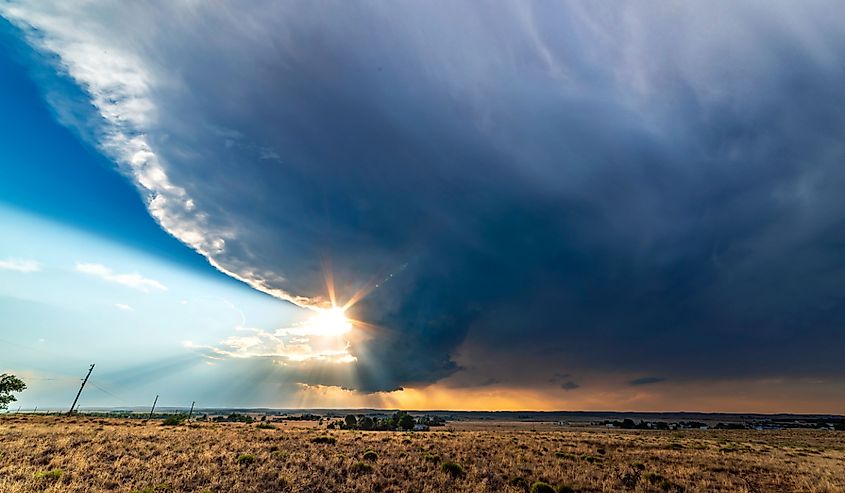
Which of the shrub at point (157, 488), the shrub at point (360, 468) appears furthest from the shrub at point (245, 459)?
the shrub at point (360, 468)

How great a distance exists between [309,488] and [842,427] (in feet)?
509

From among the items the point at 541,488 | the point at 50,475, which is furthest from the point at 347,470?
the point at 50,475

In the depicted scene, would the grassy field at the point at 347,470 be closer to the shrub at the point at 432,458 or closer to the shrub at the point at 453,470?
the shrub at the point at 453,470

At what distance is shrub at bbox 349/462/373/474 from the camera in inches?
898

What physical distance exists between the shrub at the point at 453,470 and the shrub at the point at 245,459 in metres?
12.4

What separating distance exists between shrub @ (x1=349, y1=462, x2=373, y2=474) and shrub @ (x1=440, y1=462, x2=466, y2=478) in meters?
4.67

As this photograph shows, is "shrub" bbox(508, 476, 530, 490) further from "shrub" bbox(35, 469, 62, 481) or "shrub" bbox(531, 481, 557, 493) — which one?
"shrub" bbox(35, 469, 62, 481)

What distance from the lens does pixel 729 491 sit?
21016 millimetres

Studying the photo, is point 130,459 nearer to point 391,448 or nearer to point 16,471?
point 16,471

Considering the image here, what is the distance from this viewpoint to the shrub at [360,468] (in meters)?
22.8

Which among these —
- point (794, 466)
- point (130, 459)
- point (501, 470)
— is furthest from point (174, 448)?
point (794, 466)

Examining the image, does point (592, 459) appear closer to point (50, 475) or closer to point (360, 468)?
point (360, 468)

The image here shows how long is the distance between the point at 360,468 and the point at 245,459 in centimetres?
767

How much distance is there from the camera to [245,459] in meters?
24.1
